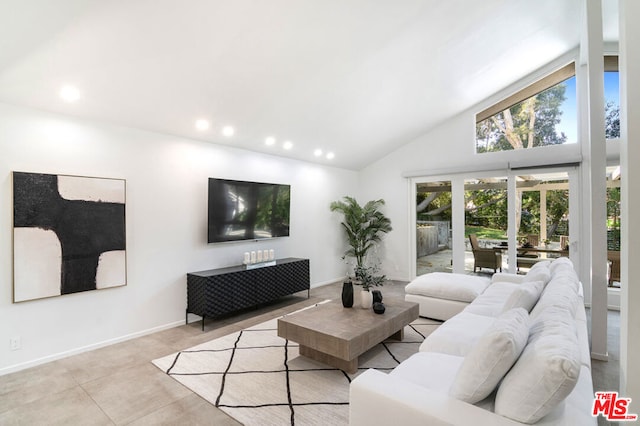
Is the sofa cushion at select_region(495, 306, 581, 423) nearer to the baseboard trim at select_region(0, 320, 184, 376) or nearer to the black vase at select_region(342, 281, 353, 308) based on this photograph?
the black vase at select_region(342, 281, 353, 308)

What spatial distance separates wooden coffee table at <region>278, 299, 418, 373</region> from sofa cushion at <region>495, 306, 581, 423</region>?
1.39m

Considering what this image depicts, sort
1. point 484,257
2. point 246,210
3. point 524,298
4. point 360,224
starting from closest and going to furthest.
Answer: point 524,298 < point 246,210 < point 484,257 < point 360,224

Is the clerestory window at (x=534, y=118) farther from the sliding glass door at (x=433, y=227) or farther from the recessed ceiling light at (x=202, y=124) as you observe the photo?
the recessed ceiling light at (x=202, y=124)

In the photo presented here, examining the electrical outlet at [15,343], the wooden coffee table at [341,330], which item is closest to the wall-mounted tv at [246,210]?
the wooden coffee table at [341,330]

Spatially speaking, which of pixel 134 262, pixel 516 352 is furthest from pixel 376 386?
pixel 134 262

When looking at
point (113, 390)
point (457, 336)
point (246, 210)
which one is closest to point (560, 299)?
point (457, 336)

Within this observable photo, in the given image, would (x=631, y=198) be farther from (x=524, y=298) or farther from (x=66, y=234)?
(x=66, y=234)

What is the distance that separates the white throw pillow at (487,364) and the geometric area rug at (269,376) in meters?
1.05

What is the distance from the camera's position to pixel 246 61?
3.22 m

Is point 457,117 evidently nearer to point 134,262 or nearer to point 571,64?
point 571,64

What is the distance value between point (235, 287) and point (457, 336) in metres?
2.76

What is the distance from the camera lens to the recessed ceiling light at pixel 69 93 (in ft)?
9.57

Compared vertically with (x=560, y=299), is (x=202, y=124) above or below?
above

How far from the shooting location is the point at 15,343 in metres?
2.90
